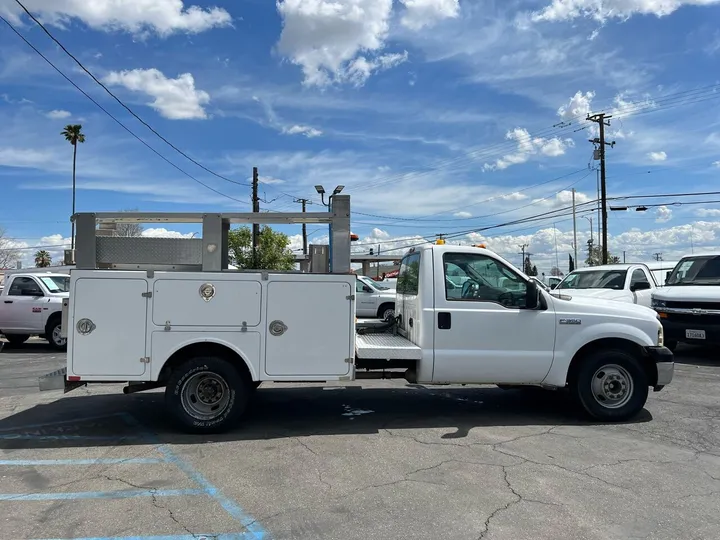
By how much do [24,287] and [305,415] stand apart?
9843mm

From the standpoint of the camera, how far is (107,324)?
5.50 metres

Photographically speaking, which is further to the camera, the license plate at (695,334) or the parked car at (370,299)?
the parked car at (370,299)

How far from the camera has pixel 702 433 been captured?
19.6ft

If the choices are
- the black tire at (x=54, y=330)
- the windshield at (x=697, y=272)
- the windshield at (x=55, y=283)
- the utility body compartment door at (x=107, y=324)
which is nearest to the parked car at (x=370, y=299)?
the windshield at (x=697, y=272)

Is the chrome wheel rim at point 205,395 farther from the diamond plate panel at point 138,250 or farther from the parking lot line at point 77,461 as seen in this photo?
the diamond plate panel at point 138,250

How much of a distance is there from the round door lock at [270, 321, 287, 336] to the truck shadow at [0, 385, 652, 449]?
1.10m

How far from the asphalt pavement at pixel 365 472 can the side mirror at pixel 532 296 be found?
1.38 meters

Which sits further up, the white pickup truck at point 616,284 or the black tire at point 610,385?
the white pickup truck at point 616,284

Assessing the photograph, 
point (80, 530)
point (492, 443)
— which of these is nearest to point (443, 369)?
point (492, 443)

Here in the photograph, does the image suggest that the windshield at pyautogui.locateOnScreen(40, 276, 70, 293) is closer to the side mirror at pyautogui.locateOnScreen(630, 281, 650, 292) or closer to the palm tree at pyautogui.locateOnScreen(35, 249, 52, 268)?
the side mirror at pyautogui.locateOnScreen(630, 281, 650, 292)

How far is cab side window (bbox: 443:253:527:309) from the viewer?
6.13m

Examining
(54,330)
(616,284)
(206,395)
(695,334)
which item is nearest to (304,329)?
(206,395)

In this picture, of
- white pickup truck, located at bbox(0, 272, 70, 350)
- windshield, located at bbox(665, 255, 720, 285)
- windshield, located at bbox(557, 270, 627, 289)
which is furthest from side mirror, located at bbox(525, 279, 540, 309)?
white pickup truck, located at bbox(0, 272, 70, 350)

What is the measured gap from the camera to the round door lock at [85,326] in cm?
550
